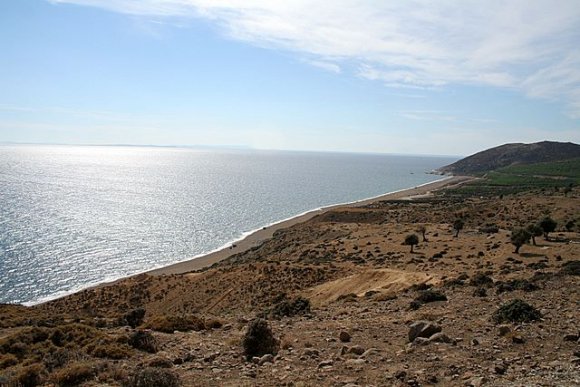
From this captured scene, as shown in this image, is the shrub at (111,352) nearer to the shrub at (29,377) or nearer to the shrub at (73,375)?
the shrub at (73,375)

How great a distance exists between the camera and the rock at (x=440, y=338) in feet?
41.7

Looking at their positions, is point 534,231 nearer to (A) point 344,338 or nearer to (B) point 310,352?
(A) point 344,338

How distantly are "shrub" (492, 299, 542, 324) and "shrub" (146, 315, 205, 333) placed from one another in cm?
1092

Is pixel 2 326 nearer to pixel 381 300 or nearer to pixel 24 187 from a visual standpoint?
pixel 381 300

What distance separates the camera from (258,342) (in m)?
12.9

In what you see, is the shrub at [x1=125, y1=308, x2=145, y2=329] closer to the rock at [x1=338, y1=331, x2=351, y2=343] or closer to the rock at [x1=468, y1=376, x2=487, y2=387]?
the rock at [x1=338, y1=331, x2=351, y2=343]

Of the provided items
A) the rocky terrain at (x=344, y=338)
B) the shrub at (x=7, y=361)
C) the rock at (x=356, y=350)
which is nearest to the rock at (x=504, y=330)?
the rocky terrain at (x=344, y=338)

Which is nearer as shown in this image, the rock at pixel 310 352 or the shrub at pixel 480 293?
the rock at pixel 310 352

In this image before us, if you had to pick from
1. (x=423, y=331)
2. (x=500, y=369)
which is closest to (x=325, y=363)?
(x=423, y=331)

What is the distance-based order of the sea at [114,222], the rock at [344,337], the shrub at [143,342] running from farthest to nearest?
1. the sea at [114,222]
2. the rock at [344,337]
3. the shrub at [143,342]

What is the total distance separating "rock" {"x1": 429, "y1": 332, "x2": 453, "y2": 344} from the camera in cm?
1272

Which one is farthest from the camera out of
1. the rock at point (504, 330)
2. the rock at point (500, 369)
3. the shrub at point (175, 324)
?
the shrub at point (175, 324)

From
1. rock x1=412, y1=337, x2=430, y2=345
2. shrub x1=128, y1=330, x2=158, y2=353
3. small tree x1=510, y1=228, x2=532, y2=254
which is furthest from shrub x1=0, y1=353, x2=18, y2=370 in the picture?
small tree x1=510, y1=228, x2=532, y2=254

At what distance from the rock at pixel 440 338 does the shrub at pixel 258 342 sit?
465 cm
